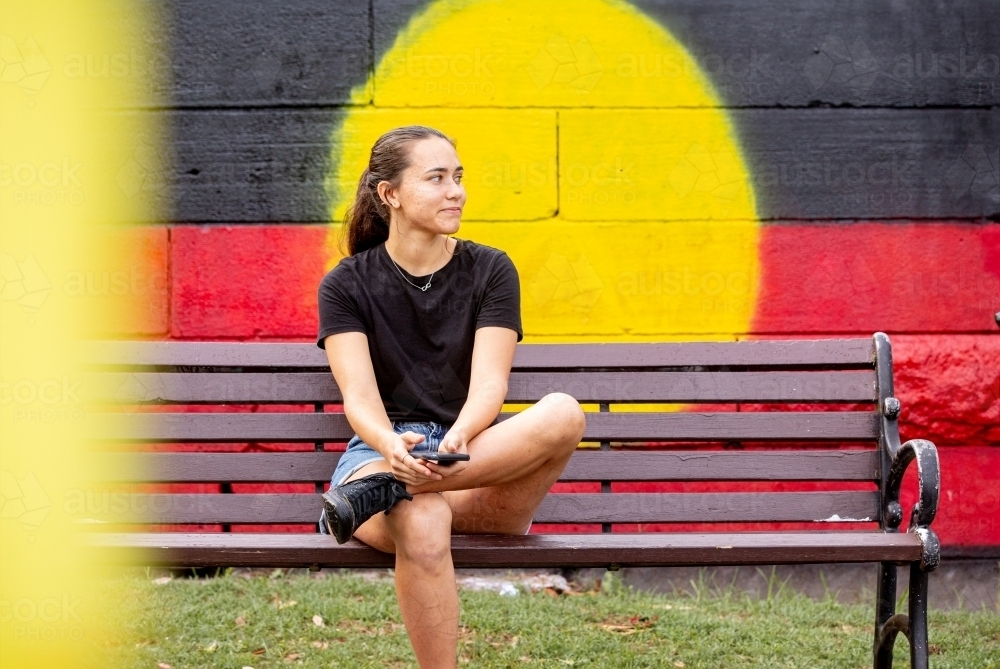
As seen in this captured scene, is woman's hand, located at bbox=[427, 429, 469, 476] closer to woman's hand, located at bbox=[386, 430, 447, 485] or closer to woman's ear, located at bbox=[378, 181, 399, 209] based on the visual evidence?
woman's hand, located at bbox=[386, 430, 447, 485]

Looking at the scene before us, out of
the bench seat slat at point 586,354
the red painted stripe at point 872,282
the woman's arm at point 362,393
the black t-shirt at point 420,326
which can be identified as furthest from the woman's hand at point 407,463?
the red painted stripe at point 872,282

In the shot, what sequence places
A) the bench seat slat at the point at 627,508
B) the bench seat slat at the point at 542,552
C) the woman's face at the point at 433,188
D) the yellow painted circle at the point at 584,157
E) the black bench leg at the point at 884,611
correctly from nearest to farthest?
the bench seat slat at the point at 542,552, the woman's face at the point at 433,188, the black bench leg at the point at 884,611, the bench seat slat at the point at 627,508, the yellow painted circle at the point at 584,157

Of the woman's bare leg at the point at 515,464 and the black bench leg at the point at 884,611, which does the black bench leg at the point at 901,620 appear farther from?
the woman's bare leg at the point at 515,464

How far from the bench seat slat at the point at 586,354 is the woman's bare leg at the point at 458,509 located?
606mm

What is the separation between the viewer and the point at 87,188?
4.40 meters

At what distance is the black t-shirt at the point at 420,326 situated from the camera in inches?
120

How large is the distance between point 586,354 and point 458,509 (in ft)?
2.42

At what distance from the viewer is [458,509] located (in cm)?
293

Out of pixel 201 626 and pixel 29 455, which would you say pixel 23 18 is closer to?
pixel 29 455

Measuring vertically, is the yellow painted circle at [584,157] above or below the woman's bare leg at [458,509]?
above

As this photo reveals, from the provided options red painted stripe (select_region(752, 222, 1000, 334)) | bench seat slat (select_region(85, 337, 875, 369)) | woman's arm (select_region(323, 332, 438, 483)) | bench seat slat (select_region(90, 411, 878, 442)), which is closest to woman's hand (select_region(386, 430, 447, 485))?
woman's arm (select_region(323, 332, 438, 483))

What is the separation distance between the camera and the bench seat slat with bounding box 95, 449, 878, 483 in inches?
131

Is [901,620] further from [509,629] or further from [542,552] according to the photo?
[509,629]

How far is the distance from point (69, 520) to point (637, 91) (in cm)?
266
